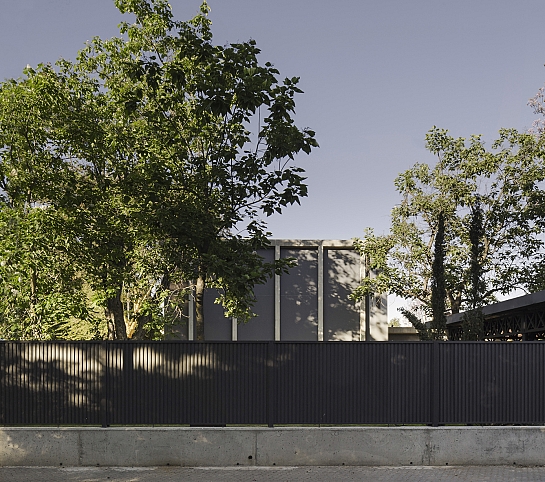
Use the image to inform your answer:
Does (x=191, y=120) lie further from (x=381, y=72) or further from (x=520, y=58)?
(x=520, y=58)

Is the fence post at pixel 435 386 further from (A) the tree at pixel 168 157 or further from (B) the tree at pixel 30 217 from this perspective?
(B) the tree at pixel 30 217

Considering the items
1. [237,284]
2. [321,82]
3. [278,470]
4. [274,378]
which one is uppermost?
[321,82]

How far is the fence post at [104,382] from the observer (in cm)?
1141

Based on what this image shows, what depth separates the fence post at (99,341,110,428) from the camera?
1141cm

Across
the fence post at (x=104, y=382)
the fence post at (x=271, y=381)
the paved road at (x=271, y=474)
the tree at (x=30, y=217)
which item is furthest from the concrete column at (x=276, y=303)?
the paved road at (x=271, y=474)

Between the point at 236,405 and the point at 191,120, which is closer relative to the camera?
the point at 236,405

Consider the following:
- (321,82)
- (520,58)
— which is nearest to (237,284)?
(321,82)

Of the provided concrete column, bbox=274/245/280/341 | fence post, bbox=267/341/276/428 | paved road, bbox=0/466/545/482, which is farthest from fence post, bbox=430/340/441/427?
concrete column, bbox=274/245/280/341

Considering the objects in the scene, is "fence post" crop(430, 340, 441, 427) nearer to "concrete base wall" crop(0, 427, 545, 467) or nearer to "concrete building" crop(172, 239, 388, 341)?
"concrete base wall" crop(0, 427, 545, 467)

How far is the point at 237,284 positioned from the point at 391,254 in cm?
1493

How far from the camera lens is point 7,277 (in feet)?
45.7

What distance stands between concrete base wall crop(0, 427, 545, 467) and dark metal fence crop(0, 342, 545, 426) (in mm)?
368

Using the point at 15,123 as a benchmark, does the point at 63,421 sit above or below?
below

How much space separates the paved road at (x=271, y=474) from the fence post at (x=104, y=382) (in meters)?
0.95
